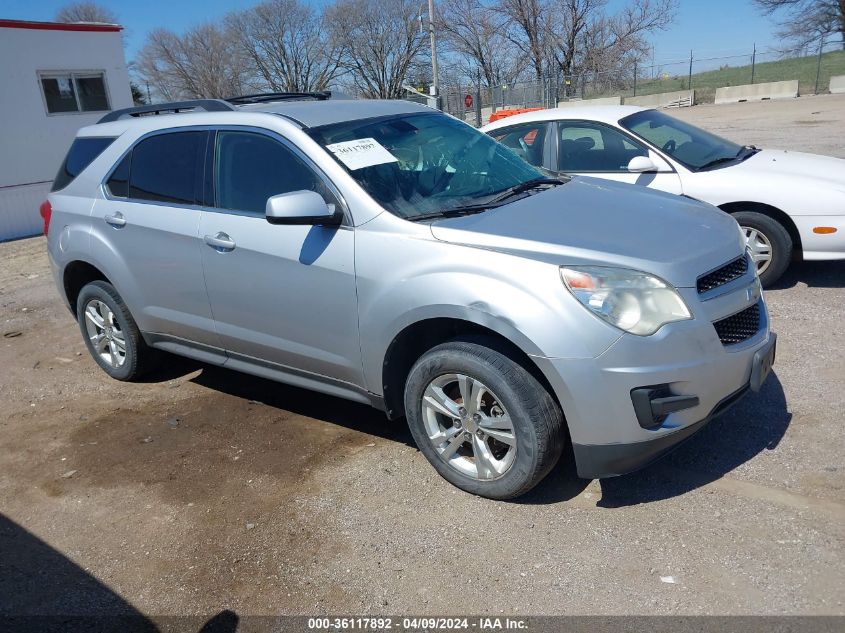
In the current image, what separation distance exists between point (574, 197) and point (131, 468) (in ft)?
9.52

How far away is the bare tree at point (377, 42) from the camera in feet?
176

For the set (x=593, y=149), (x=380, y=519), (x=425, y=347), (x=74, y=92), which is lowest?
(x=380, y=519)

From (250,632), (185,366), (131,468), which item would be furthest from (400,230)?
(185,366)

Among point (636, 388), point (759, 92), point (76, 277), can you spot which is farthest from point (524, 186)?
point (759, 92)

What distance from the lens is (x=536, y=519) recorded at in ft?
11.0

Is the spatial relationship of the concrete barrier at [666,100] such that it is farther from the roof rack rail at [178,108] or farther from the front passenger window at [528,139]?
the roof rack rail at [178,108]

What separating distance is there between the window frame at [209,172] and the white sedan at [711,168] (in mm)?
3036

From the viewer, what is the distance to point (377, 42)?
55.0 meters

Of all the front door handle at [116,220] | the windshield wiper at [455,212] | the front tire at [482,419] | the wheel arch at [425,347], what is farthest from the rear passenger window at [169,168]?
the front tire at [482,419]

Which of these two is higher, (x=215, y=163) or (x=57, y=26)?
(x=57, y=26)

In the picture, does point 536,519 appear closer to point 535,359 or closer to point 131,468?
point 535,359

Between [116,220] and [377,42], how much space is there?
5401 centimetres

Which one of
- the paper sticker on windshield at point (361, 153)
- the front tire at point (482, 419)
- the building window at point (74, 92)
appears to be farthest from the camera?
the building window at point (74, 92)

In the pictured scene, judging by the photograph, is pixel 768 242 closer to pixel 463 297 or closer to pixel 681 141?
pixel 681 141
